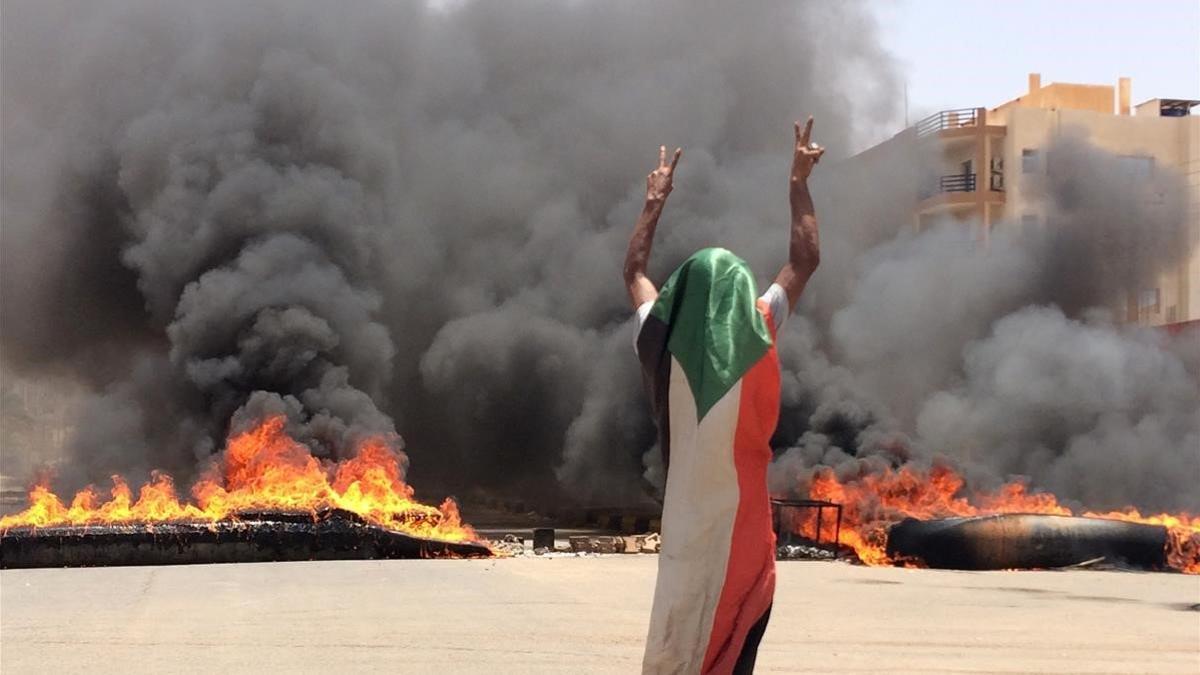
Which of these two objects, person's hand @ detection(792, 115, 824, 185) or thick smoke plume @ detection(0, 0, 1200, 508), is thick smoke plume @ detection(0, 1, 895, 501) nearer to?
thick smoke plume @ detection(0, 0, 1200, 508)

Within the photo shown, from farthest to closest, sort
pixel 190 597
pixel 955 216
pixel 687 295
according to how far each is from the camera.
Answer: pixel 955 216
pixel 190 597
pixel 687 295

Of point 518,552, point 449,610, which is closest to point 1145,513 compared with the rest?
point 518,552

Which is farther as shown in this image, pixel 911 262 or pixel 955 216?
pixel 955 216

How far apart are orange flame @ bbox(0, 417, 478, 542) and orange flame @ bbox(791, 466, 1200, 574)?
221 inches

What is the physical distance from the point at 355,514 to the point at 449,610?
6.72 metres

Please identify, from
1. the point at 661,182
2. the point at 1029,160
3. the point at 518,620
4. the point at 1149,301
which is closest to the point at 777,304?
the point at 661,182

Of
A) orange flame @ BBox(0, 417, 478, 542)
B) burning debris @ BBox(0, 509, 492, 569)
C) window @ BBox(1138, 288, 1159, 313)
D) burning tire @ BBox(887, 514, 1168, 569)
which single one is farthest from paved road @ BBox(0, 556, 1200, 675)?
window @ BBox(1138, 288, 1159, 313)

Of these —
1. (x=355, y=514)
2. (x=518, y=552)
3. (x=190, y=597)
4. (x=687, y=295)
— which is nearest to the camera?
(x=687, y=295)

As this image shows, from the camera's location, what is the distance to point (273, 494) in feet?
66.6

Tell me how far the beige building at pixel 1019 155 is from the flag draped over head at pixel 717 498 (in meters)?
34.8

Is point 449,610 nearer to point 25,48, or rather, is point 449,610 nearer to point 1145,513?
point 1145,513

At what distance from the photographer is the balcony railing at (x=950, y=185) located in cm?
3981

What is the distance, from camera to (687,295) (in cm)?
429

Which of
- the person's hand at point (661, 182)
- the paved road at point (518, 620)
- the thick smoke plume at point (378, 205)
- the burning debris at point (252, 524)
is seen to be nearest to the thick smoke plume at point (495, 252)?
the thick smoke plume at point (378, 205)
